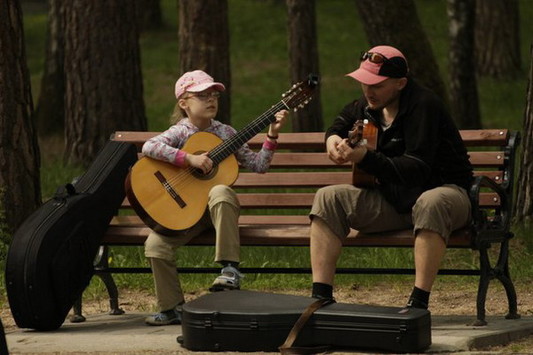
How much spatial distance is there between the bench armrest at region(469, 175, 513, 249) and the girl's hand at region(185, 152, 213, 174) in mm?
1359

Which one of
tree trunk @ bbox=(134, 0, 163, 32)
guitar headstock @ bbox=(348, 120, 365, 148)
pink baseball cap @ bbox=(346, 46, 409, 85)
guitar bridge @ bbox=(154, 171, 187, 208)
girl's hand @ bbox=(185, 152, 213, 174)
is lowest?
guitar bridge @ bbox=(154, 171, 187, 208)

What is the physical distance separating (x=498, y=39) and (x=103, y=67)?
1589 cm

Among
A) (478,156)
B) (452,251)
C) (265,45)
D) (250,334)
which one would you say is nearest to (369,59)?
(478,156)

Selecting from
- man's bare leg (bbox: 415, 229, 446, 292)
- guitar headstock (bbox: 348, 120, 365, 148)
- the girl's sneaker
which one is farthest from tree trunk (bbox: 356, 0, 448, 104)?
man's bare leg (bbox: 415, 229, 446, 292)

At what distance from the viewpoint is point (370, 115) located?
7.47 meters

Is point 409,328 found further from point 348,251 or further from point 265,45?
point 265,45

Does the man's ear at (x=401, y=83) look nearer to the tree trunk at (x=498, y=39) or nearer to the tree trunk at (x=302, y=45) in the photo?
the tree trunk at (x=302, y=45)

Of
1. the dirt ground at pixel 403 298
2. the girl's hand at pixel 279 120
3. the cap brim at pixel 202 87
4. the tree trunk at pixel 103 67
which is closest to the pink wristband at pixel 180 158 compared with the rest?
the cap brim at pixel 202 87

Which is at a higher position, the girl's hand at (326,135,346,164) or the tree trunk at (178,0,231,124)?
the tree trunk at (178,0,231,124)

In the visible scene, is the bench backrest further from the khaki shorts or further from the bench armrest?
the khaki shorts

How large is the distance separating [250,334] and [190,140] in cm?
148

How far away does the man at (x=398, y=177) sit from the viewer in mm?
7090

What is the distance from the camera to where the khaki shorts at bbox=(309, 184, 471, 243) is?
280 inches

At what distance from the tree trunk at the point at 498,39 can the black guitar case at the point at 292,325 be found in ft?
71.8
